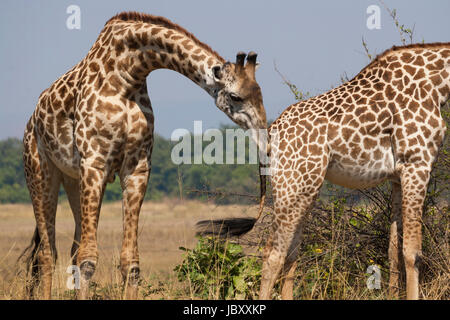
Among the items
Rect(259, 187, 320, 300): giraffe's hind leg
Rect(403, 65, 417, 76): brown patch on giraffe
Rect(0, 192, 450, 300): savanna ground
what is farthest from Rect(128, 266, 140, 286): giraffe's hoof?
Rect(403, 65, 417, 76): brown patch on giraffe

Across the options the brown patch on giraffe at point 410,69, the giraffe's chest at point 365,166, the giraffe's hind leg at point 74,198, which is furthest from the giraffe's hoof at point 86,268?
the brown patch on giraffe at point 410,69

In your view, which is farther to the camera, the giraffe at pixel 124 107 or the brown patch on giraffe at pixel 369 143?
the brown patch on giraffe at pixel 369 143

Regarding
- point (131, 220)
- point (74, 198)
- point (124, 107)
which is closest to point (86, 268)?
point (131, 220)

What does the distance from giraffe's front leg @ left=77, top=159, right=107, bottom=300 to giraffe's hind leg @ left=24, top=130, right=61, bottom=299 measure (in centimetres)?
125

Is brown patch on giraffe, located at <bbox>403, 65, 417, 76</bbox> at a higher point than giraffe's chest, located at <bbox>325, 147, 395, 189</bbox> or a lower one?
higher

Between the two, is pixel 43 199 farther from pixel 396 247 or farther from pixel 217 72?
pixel 396 247

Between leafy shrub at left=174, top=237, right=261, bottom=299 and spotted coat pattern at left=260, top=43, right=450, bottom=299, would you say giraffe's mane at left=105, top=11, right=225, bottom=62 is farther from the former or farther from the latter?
leafy shrub at left=174, top=237, right=261, bottom=299

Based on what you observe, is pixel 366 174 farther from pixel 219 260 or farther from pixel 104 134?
pixel 104 134

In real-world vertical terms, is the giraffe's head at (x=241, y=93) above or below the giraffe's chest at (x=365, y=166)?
above

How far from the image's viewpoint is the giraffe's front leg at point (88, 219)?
664 cm

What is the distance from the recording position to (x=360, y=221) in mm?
8898

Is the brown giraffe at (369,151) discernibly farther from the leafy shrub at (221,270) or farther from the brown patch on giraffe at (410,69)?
the leafy shrub at (221,270)

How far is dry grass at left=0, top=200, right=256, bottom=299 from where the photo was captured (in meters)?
7.69
